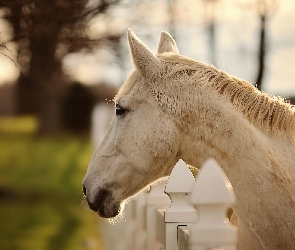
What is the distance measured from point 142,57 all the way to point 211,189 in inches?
44.0

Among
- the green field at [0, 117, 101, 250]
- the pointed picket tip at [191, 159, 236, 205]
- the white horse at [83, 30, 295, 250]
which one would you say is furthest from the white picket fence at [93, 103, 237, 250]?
the green field at [0, 117, 101, 250]

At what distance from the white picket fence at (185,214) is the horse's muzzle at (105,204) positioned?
0.86 ft

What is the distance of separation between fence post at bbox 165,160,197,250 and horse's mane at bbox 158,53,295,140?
0.40 m

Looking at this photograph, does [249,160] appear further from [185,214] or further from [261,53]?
[261,53]

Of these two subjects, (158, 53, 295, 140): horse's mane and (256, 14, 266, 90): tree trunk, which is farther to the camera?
(256, 14, 266, 90): tree trunk

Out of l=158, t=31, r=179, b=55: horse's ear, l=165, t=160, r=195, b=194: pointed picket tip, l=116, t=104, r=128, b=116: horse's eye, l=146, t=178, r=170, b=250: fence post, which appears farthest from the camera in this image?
l=146, t=178, r=170, b=250: fence post

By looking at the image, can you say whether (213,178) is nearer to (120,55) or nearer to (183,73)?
(183,73)

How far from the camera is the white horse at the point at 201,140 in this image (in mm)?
2818

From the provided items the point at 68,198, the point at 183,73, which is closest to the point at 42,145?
the point at 68,198

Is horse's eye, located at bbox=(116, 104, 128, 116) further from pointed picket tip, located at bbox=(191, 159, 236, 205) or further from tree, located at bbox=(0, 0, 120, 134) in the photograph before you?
tree, located at bbox=(0, 0, 120, 134)

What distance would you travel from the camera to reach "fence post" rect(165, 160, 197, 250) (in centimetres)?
300

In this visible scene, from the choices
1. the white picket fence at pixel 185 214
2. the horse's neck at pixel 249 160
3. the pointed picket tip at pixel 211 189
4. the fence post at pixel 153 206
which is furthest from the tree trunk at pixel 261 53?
the pointed picket tip at pixel 211 189

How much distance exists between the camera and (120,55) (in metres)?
9.07

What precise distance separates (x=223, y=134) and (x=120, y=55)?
246 inches
